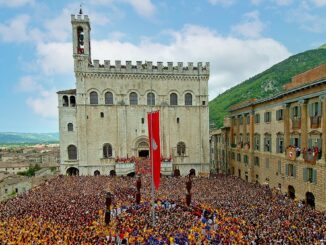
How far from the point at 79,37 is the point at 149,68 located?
11.9 metres

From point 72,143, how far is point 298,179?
3099cm

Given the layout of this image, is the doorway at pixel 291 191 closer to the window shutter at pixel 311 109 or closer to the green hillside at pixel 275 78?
the window shutter at pixel 311 109

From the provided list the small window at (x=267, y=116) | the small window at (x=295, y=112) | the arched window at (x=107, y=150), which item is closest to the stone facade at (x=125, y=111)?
the arched window at (x=107, y=150)

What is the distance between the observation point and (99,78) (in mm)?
40906

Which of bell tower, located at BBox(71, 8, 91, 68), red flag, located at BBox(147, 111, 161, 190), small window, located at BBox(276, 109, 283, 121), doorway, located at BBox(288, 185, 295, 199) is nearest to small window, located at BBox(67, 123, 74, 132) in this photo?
bell tower, located at BBox(71, 8, 91, 68)

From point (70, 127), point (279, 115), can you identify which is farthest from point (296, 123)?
point (70, 127)

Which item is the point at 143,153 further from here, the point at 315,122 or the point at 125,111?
the point at 315,122

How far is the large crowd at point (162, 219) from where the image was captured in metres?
15.3

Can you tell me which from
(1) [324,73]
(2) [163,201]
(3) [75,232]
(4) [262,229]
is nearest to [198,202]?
(2) [163,201]

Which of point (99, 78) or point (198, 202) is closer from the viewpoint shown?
point (198, 202)

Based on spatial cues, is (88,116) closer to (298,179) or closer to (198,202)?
(198,202)

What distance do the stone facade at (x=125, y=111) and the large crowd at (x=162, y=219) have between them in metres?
14.0

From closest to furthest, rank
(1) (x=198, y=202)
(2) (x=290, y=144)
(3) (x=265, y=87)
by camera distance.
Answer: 1. (1) (x=198, y=202)
2. (2) (x=290, y=144)
3. (3) (x=265, y=87)

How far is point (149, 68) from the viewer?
4188 centimetres
